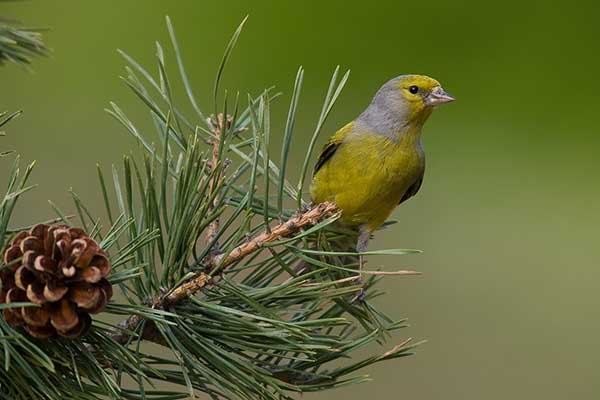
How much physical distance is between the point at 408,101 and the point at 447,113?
150cm

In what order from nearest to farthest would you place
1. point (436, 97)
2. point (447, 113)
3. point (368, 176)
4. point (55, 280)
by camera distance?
point (55, 280), point (368, 176), point (436, 97), point (447, 113)

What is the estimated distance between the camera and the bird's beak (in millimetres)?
1061

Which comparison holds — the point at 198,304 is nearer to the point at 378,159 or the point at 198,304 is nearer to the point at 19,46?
the point at 19,46

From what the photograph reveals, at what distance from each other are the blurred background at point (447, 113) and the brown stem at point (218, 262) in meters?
1.54

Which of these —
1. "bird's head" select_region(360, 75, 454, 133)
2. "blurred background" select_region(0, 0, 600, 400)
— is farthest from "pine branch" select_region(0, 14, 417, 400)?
"blurred background" select_region(0, 0, 600, 400)

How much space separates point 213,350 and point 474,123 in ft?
6.78

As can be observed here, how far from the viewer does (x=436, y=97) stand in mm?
1078

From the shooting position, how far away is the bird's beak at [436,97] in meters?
1.06

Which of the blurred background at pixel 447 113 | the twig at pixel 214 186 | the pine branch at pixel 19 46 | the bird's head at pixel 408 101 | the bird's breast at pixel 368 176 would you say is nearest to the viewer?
the twig at pixel 214 186

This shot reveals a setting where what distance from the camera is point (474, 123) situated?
2.55 m

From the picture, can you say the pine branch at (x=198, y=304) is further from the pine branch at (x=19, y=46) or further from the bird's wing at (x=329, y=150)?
the bird's wing at (x=329, y=150)

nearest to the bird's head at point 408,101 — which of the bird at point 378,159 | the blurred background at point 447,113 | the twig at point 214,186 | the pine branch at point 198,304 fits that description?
the bird at point 378,159

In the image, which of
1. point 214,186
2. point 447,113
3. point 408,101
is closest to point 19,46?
point 214,186

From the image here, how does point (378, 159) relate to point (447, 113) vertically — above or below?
above
